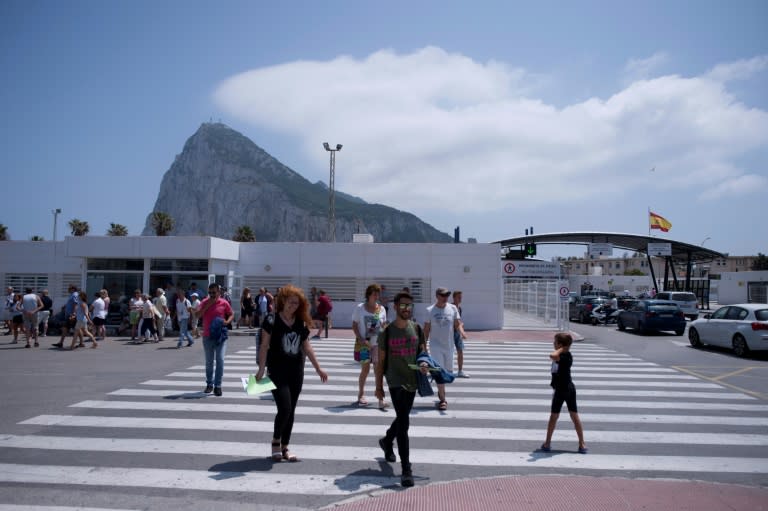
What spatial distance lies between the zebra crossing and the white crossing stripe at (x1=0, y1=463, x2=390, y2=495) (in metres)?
0.01

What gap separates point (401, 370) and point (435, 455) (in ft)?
4.35

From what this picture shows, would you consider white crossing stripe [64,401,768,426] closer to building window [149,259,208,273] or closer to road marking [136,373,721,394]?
road marking [136,373,721,394]

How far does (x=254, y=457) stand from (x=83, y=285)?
2029 centimetres

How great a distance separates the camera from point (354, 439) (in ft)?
21.7

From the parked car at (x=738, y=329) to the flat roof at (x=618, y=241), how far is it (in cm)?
2673

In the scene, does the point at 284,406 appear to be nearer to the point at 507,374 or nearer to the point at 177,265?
the point at 507,374

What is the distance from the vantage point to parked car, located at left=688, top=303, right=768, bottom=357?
581 inches

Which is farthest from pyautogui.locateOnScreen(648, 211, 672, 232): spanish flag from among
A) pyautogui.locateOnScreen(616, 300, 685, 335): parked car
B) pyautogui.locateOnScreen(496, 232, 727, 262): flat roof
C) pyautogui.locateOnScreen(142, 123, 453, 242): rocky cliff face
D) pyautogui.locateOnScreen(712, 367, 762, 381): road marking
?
pyautogui.locateOnScreen(142, 123, 453, 242): rocky cliff face

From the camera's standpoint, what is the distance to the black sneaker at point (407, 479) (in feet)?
16.5

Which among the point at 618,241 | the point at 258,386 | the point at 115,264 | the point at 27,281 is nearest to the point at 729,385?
the point at 258,386

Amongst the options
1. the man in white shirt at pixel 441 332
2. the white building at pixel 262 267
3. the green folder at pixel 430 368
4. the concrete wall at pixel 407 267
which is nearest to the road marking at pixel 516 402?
the man in white shirt at pixel 441 332

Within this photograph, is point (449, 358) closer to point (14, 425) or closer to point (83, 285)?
point (14, 425)

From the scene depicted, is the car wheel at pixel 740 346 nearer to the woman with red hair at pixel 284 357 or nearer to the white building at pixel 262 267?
the white building at pixel 262 267

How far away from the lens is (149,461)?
18.9ft
